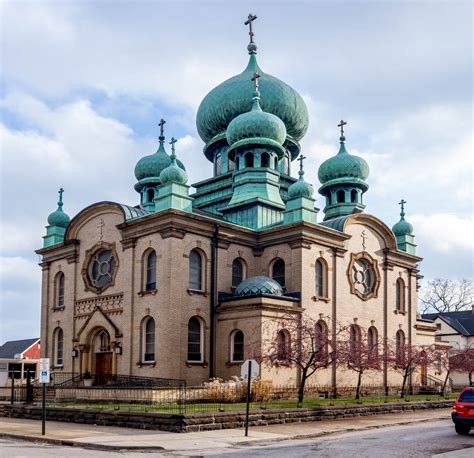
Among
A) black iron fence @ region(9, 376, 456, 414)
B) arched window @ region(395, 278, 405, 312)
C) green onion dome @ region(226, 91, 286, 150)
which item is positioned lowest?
black iron fence @ region(9, 376, 456, 414)

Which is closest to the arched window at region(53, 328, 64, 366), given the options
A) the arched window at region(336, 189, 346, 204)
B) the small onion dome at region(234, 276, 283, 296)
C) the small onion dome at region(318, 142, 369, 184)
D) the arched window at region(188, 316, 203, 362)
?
the arched window at region(188, 316, 203, 362)

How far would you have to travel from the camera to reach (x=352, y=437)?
21688 mm

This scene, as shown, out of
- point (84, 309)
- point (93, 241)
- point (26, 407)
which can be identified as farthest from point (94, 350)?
point (26, 407)

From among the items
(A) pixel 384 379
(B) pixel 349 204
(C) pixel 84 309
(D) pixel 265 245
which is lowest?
(A) pixel 384 379

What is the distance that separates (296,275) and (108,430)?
16.6 m

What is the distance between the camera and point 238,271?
38938mm

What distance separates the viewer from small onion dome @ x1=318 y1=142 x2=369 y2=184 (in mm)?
49062

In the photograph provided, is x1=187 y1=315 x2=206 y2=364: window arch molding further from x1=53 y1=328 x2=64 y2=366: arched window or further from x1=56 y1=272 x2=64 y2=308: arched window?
x1=56 y1=272 x2=64 y2=308: arched window

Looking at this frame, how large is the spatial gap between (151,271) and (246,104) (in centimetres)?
1610

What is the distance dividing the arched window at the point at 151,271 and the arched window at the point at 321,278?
906 centimetres

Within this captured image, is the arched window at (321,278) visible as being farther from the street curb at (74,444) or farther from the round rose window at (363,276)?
the street curb at (74,444)

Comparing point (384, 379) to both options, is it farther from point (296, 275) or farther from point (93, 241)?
point (93, 241)

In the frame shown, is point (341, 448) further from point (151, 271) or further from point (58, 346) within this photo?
point (58, 346)

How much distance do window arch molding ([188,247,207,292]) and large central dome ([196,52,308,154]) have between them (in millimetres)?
14425
